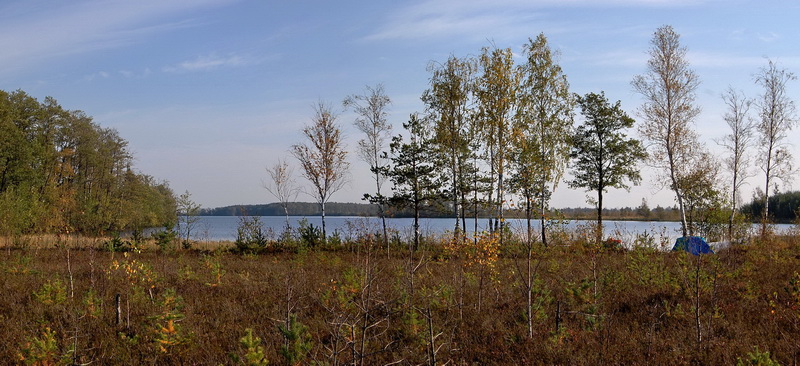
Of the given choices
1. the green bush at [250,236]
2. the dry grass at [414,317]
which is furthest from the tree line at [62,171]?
the dry grass at [414,317]

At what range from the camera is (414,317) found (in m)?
7.14

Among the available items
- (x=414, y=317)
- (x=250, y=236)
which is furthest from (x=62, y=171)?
(x=414, y=317)

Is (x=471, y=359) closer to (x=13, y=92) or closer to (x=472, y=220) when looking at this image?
(x=472, y=220)

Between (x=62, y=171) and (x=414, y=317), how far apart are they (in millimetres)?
41335

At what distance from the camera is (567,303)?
8.71 m

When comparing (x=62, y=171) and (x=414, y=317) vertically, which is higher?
(x=62, y=171)

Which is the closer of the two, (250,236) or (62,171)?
(250,236)

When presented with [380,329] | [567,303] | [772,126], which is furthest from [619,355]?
[772,126]

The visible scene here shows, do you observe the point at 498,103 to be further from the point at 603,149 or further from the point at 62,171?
the point at 62,171

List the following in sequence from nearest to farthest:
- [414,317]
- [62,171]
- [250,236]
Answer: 1. [414,317]
2. [250,236]
3. [62,171]

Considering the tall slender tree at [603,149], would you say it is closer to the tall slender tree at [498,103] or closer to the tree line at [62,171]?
the tall slender tree at [498,103]

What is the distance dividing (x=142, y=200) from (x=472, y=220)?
125 feet

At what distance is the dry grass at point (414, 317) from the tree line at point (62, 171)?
680 inches

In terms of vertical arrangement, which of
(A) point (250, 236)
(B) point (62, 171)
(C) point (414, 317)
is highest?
(B) point (62, 171)
